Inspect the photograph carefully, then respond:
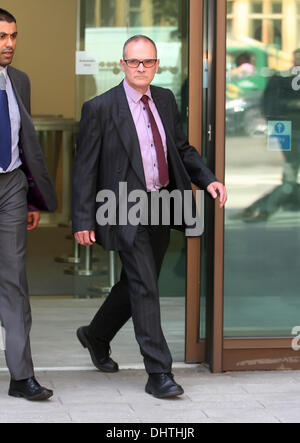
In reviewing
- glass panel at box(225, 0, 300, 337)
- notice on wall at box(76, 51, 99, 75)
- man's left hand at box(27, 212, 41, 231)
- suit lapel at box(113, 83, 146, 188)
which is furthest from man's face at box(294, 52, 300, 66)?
notice on wall at box(76, 51, 99, 75)

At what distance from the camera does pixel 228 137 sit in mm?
5637

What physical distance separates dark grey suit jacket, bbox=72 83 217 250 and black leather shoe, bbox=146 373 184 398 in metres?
0.65

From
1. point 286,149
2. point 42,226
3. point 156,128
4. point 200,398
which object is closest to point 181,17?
point 286,149

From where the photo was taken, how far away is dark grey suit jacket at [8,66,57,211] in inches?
192

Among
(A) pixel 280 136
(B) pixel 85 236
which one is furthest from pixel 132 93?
(A) pixel 280 136

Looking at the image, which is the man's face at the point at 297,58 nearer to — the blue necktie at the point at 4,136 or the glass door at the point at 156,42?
the blue necktie at the point at 4,136

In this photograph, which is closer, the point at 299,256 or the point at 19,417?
the point at 19,417

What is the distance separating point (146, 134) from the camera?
16.6 feet

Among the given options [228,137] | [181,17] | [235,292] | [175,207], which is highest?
[181,17]

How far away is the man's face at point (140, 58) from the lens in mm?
4961

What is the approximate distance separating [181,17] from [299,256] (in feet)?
8.68

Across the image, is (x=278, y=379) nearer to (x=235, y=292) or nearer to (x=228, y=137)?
(x=235, y=292)

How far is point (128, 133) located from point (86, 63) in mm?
3261

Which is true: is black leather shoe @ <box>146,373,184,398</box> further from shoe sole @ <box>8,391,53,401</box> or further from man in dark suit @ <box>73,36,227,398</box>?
shoe sole @ <box>8,391,53,401</box>
